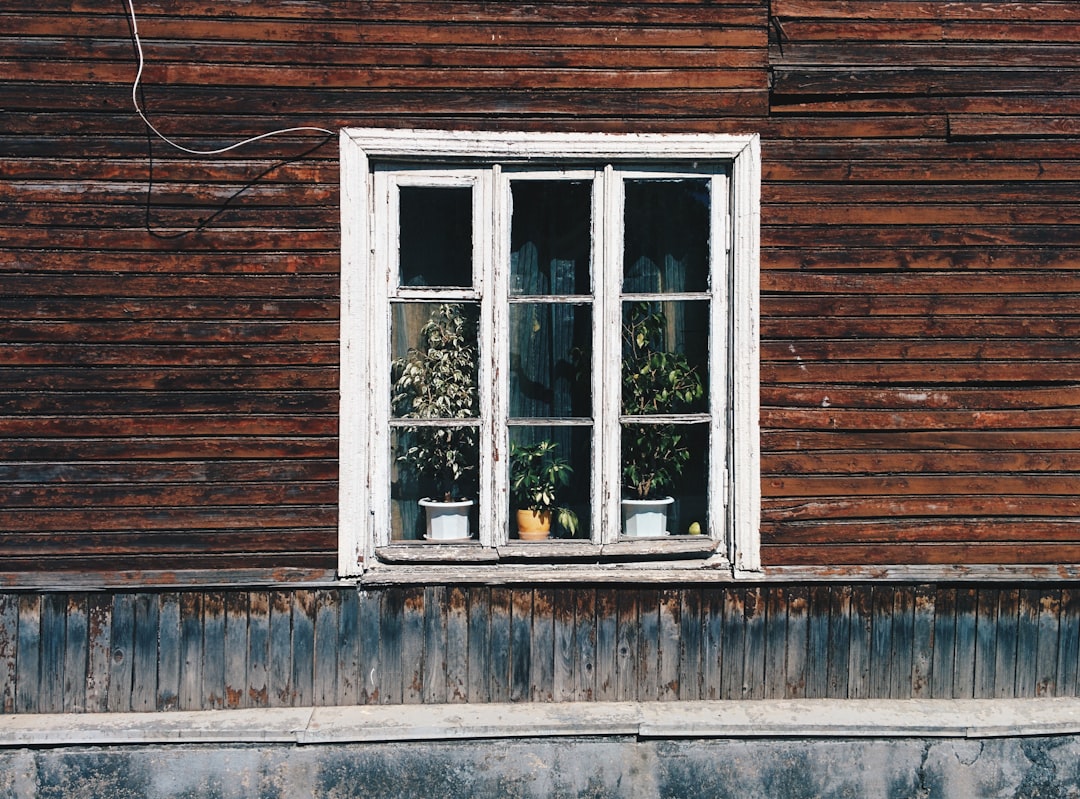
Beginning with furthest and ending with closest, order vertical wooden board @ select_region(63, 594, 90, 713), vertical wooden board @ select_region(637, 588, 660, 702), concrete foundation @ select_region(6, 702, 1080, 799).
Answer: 1. vertical wooden board @ select_region(637, 588, 660, 702)
2. vertical wooden board @ select_region(63, 594, 90, 713)
3. concrete foundation @ select_region(6, 702, 1080, 799)

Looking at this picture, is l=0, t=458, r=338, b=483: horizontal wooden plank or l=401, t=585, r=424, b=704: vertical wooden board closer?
l=0, t=458, r=338, b=483: horizontal wooden plank

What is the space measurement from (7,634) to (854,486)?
11.2 feet

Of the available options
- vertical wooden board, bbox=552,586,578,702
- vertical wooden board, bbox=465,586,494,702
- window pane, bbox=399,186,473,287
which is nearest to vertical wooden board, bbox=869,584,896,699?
vertical wooden board, bbox=552,586,578,702

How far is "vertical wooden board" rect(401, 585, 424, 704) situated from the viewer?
12.8 feet

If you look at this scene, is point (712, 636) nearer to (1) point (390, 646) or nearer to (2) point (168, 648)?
(1) point (390, 646)

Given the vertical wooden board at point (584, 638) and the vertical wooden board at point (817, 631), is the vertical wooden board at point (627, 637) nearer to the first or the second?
the vertical wooden board at point (584, 638)

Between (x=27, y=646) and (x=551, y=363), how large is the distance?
2353 mm

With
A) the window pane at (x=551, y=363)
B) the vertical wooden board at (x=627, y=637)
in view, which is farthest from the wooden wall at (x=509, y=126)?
the window pane at (x=551, y=363)

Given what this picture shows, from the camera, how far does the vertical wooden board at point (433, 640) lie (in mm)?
3896

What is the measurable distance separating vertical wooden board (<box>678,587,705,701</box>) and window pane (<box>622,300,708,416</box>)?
0.76m

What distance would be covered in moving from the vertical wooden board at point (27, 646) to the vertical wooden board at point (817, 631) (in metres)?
3.07

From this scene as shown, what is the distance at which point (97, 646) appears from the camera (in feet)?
12.6

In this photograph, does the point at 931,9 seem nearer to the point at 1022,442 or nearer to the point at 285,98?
the point at 1022,442

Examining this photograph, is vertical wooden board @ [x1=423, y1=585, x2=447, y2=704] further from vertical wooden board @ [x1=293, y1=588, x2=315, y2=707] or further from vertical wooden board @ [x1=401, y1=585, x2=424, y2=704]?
→ vertical wooden board @ [x1=293, y1=588, x2=315, y2=707]
